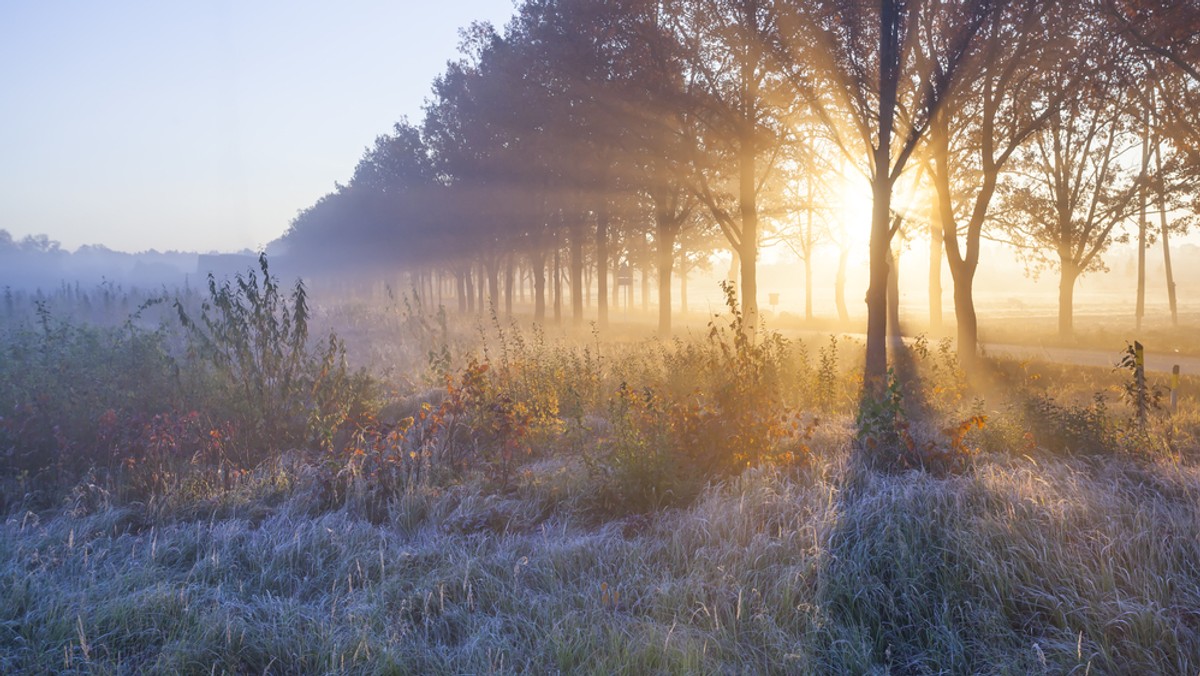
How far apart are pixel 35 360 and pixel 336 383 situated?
6155 mm

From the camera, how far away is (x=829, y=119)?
12.6 m

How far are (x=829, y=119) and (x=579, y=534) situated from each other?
9563 mm

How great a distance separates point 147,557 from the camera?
16.5 ft

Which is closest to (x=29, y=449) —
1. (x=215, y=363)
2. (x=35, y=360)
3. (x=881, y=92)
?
(x=215, y=363)

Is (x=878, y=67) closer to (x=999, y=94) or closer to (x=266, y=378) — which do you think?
(x=999, y=94)

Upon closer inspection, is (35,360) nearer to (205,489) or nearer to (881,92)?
(205,489)

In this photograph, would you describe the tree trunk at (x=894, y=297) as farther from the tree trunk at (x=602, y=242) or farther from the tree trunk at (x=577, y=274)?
the tree trunk at (x=577, y=274)

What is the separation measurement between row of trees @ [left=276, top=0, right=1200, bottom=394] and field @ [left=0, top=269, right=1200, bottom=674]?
3089 mm

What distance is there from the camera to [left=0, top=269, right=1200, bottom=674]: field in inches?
155

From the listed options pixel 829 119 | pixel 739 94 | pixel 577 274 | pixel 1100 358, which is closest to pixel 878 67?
pixel 829 119

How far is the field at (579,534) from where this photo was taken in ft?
Answer: 12.9

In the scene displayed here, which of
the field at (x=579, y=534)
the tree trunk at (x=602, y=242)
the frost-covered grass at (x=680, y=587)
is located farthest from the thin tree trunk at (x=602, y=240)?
the frost-covered grass at (x=680, y=587)

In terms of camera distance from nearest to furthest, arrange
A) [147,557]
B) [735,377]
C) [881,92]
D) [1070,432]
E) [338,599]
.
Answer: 1. [338,599]
2. [147,557]
3. [1070,432]
4. [735,377]
5. [881,92]

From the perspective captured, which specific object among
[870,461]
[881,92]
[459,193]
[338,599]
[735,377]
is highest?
[459,193]
